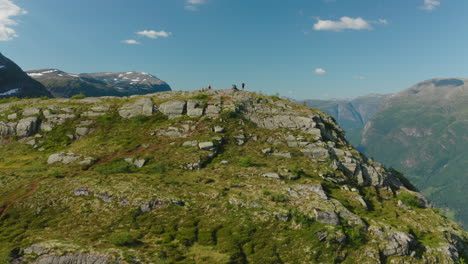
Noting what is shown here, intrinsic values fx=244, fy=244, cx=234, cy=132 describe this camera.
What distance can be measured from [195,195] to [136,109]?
3496 cm

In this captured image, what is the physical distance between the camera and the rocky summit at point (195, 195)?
24.0 metres

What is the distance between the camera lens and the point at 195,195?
31031 mm

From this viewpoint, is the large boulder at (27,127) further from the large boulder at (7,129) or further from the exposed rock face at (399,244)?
the exposed rock face at (399,244)

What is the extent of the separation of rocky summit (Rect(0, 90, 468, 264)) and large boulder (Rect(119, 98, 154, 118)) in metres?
0.45

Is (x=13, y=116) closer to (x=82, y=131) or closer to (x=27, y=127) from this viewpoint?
(x=27, y=127)

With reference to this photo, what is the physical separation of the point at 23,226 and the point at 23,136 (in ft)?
109

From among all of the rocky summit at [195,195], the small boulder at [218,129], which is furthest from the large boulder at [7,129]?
the small boulder at [218,129]

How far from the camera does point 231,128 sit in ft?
171

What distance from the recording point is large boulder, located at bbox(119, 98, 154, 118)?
56522 millimetres

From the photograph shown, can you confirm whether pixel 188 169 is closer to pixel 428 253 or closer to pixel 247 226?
pixel 247 226

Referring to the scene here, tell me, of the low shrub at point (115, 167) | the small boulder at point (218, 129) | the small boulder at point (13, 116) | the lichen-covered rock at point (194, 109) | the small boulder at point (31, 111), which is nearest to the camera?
the low shrub at point (115, 167)

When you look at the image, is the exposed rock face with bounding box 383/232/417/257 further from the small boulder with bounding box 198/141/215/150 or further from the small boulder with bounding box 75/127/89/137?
the small boulder with bounding box 75/127/89/137

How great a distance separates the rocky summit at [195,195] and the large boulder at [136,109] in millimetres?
450

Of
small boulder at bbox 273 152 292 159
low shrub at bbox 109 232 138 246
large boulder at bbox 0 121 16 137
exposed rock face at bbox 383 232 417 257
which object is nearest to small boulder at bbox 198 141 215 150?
small boulder at bbox 273 152 292 159
